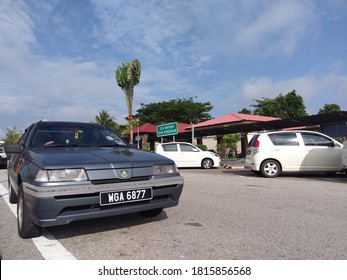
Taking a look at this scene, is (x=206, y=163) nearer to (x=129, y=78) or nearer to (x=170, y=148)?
(x=170, y=148)

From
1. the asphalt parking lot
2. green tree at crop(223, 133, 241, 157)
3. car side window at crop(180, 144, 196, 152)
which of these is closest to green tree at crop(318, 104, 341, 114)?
green tree at crop(223, 133, 241, 157)

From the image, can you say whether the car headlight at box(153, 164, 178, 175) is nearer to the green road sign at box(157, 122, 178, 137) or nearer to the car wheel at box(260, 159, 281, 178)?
the car wheel at box(260, 159, 281, 178)

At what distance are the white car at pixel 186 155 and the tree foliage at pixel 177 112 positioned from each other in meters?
29.4

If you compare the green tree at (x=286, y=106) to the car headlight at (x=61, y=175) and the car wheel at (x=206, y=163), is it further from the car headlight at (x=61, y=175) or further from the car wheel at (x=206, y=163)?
the car headlight at (x=61, y=175)

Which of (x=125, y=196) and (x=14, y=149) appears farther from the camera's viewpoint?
(x=14, y=149)

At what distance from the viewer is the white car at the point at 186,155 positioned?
51.5 ft

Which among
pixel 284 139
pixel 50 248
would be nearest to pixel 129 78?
pixel 284 139

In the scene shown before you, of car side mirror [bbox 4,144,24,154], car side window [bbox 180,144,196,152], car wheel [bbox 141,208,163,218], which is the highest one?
car side window [bbox 180,144,196,152]

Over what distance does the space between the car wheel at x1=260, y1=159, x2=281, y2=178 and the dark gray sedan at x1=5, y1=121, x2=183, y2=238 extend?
6.79 meters

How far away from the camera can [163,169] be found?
393 cm

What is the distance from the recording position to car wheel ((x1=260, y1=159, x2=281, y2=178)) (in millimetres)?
10148

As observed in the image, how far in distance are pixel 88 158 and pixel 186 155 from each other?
12.4 m
